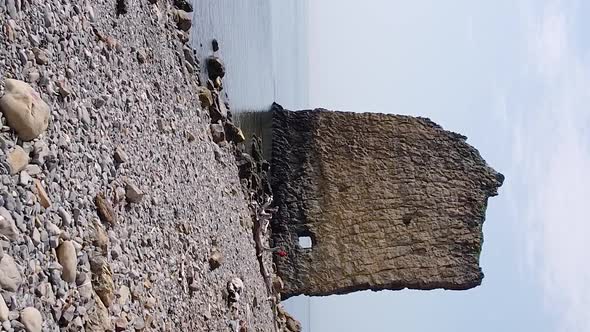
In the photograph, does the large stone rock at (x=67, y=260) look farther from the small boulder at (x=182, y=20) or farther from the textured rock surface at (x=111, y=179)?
the small boulder at (x=182, y=20)

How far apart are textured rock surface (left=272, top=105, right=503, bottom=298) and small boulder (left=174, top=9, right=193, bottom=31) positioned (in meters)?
1.97

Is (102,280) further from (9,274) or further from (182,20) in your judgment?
(182,20)

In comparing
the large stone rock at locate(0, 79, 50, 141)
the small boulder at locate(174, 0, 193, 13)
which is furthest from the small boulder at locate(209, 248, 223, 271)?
the large stone rock at locate(0, 79, 50, 141)

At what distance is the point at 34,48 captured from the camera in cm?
292

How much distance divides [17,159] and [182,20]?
12.4 feet

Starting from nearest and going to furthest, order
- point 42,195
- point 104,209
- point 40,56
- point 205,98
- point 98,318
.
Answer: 1. point 42,195
2. point 40,56
3. point 98,318
4. point 104,209
5. point 205,98

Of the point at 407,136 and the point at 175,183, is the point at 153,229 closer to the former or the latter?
the point at 175,183

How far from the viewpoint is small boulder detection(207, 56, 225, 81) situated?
7.33m

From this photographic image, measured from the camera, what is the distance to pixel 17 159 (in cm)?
262

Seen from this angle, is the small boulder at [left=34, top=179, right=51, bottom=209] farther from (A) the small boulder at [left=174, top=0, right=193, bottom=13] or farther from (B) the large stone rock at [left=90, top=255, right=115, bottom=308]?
(A) the small boulder at [left=174, top=0, right=193, bottom=13]

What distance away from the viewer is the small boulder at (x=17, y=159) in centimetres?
258

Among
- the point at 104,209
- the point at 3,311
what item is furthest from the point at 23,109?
the point at 104,209

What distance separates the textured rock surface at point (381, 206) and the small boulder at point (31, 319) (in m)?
4.95

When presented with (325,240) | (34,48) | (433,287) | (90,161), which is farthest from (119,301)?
(433,287)
